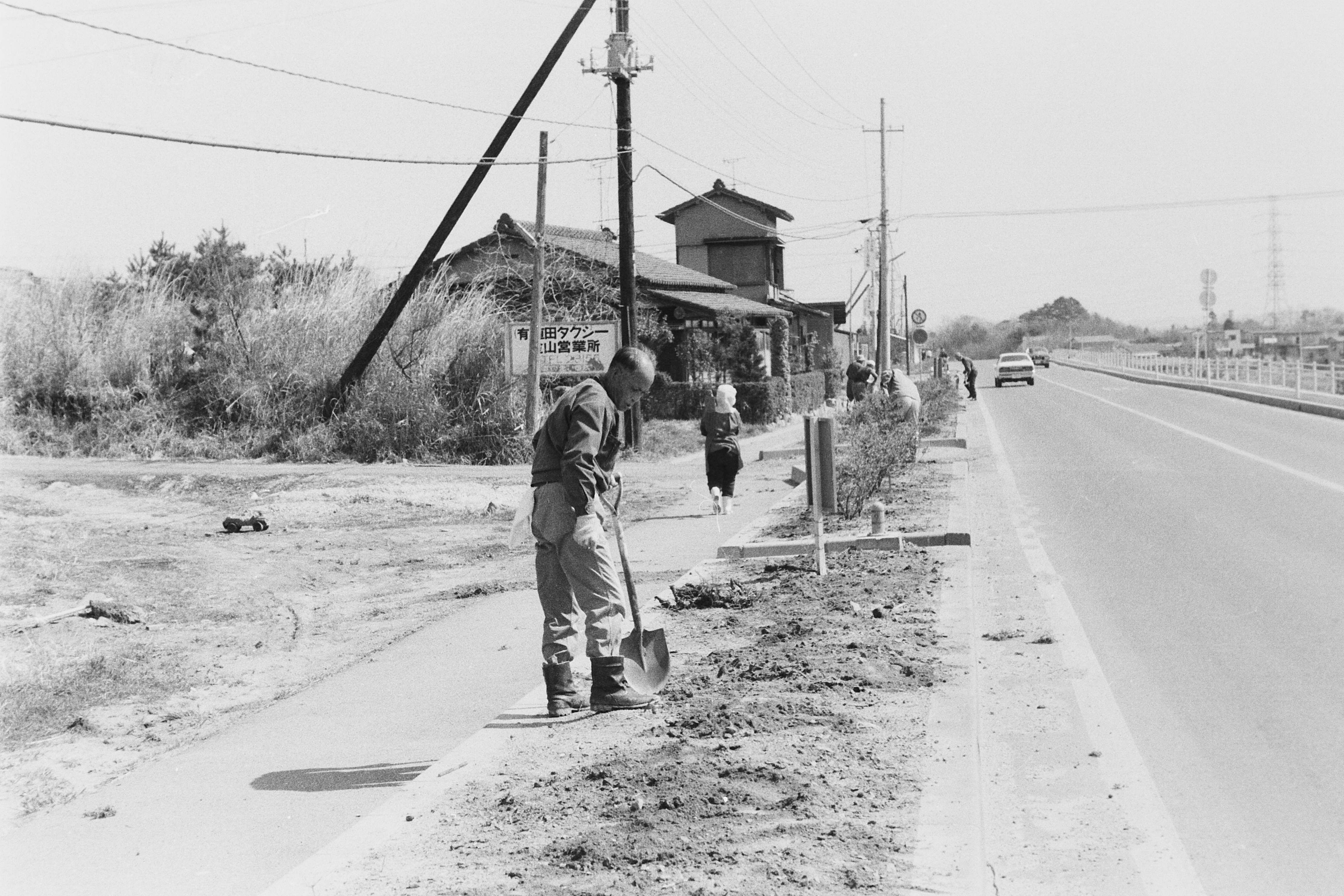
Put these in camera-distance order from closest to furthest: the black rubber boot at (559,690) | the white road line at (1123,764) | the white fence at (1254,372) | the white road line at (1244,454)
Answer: the white road line at (1123,764) < the black rubber boot at (559,690) < the white road line at (1244,454) < the white fence at (1254,372)

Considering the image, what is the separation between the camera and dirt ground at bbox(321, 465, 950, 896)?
4102 millimetres

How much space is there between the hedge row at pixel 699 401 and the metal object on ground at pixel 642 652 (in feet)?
86.0

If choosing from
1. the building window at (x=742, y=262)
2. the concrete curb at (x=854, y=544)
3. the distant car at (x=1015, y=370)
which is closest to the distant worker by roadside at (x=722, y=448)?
the concrete curb at (x=854, y=544)

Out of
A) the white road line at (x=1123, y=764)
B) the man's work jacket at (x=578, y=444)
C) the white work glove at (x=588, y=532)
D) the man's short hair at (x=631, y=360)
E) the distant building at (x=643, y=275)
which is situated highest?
the distant building at (x=643, y=275)

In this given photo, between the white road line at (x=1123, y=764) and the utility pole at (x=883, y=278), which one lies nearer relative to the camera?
the white road line at (x=1123, y=764)

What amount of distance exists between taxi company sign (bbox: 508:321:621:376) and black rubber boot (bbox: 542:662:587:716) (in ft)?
59.1

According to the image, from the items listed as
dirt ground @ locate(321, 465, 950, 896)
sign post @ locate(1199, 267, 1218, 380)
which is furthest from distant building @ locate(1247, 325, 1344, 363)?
dirt ground @ locate(321, 465, 950, 896)

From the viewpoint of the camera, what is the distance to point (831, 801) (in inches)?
186

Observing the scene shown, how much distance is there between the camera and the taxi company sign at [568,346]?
24.3m

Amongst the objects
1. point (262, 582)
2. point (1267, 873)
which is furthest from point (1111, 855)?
point (262, 582)

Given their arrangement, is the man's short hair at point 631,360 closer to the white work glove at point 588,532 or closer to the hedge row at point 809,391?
the white work glove at point 588,532

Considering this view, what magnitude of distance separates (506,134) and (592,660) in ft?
57.4

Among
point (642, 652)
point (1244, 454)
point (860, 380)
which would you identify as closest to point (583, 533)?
point (642, 652)

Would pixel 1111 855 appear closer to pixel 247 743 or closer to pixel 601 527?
pixel 601 527
